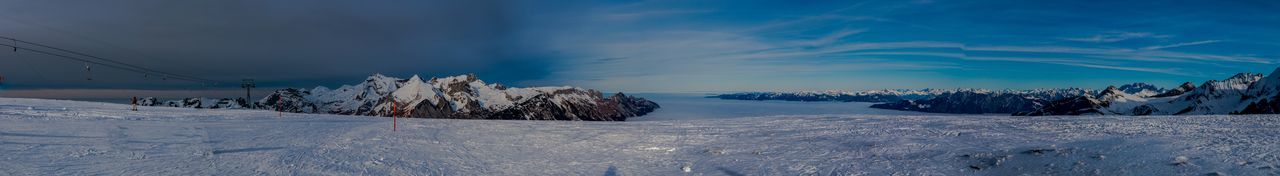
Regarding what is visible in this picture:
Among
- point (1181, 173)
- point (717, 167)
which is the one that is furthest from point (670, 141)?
point (1181, 173)

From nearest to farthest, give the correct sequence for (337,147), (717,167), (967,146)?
(717,167) → (967,146) → (337,147)

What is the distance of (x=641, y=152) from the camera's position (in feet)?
51.5

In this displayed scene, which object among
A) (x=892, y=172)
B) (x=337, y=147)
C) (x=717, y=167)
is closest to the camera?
(x=892, y=172)

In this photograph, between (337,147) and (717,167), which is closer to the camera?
(717,167)

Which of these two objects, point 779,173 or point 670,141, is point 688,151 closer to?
point 670,141

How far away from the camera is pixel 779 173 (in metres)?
Answer: 12.1

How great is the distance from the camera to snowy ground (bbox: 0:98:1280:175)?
37.4 ft

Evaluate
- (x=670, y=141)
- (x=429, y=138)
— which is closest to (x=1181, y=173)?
(x=670, y=141)

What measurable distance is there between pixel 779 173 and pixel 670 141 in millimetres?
6474

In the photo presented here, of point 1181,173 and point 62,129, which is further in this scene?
point 62,129

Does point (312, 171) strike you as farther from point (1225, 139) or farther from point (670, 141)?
point (1225, 139)

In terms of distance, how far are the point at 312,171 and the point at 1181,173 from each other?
16.4m

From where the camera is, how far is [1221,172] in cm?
948

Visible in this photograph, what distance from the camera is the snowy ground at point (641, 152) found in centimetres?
1141
